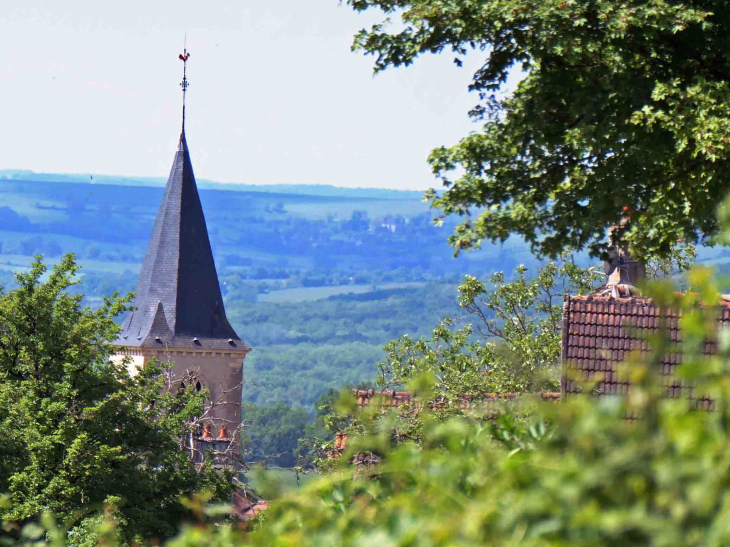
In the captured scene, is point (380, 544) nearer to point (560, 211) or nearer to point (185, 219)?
point (560, 211)

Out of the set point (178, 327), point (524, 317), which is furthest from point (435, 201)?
point (178, 327)

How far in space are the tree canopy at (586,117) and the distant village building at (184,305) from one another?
4219 centimetres

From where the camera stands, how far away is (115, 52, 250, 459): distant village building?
5244 cm

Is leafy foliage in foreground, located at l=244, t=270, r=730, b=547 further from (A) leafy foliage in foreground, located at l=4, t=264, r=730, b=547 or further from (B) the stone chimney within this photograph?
(B) the stone chimney

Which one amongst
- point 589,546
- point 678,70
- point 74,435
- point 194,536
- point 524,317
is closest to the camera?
point 589,546

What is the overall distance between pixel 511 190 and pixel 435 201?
0.70 meters

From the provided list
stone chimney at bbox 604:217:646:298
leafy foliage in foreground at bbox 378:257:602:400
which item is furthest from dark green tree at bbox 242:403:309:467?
stone chimney at bbox 604:217:646:298

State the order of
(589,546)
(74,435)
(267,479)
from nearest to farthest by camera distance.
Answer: (589,546) < (267,479) < (74,435)

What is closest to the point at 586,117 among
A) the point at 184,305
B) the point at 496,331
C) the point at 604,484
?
the point at 604,484

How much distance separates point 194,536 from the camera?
2209 millimetres

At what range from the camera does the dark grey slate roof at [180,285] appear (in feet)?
174

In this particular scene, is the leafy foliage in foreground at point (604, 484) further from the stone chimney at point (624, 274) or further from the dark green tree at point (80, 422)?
the stone chimney at point (624, 274)

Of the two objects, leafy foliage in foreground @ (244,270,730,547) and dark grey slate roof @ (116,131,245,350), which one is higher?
leafy foliage in foreground @ (244,270,730,547)

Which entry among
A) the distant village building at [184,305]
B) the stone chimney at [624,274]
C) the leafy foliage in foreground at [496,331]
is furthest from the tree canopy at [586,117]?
the distant village building at [184,305]
